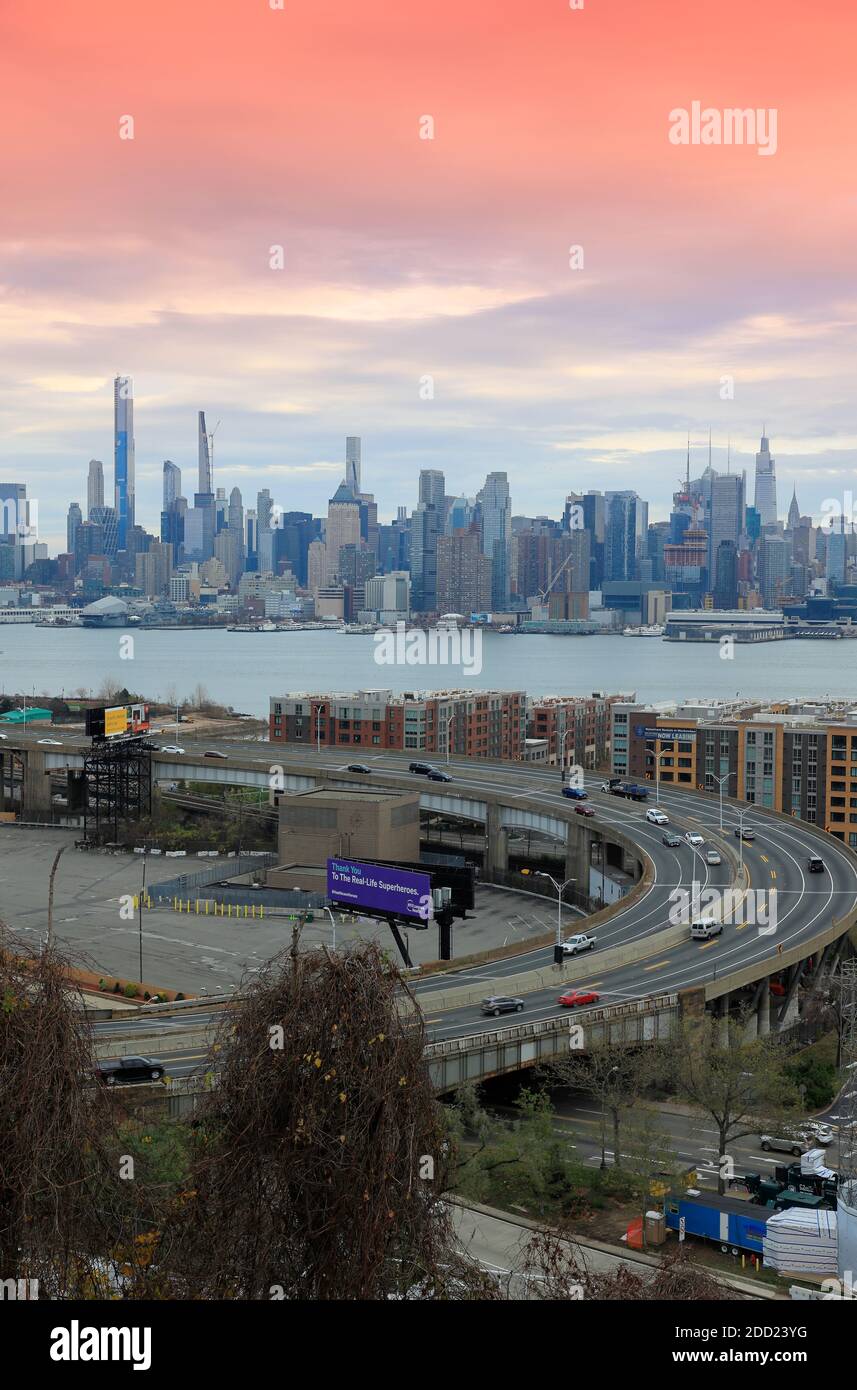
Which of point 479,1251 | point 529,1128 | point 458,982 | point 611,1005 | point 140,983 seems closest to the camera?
point 479,1251

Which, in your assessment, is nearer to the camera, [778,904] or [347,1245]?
[347,1245]

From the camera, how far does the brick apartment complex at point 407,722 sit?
4975 centimetres

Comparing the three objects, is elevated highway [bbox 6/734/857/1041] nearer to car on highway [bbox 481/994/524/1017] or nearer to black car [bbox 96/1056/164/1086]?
car on highway [bbox 481/994/524/1017]

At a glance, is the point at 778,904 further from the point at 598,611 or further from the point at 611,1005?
the point at 598,611

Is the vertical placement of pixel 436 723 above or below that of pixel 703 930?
above

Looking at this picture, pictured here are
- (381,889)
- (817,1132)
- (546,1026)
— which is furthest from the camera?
(381,889)

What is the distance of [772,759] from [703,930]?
21.3 m

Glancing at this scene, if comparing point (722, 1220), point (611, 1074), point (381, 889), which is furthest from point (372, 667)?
point (722, 1220)

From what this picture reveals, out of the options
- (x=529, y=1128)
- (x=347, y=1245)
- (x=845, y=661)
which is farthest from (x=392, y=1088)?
(x=845, y=661)

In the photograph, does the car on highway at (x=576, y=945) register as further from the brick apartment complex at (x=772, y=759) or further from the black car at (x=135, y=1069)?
the brick apartment complex at (x=772, y=759)

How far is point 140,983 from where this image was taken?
22.2m

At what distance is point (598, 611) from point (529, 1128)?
18266 centimetres

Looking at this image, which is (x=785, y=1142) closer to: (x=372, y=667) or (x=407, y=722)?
(x=407, y=722)

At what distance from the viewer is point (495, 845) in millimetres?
34375
